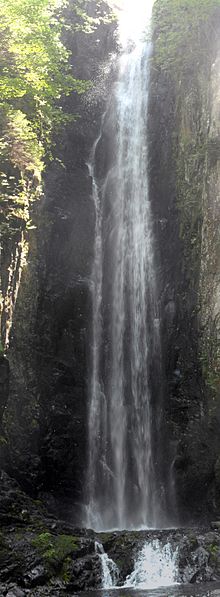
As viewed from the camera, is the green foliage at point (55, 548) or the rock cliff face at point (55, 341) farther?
the rock cliff face at point (55, 341)

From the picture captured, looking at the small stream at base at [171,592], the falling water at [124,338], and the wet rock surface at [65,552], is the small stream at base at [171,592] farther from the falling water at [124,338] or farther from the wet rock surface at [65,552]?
the falling water at [124,338]

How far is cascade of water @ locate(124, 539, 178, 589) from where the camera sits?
30.9 feet

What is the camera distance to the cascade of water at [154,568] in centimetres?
941

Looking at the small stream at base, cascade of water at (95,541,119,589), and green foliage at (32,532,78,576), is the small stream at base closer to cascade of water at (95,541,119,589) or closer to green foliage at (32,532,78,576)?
cascade of water at (95,541,119,589)

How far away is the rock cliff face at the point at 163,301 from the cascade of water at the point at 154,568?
3314mm

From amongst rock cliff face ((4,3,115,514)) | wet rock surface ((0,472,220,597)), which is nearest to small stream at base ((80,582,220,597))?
wet rock surface ((0,472,220,597))

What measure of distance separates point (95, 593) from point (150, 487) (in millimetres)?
4918

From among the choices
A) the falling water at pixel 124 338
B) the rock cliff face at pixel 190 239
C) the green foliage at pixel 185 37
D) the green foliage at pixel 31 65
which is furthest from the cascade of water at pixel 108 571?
the green foliage at pixel 185 37

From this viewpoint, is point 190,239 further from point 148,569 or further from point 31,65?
point 148,569

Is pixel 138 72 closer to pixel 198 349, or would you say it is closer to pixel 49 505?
pixel 198 349

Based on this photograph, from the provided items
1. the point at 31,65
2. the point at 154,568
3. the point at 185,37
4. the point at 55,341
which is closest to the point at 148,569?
the point at 154,568

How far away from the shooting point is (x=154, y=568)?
31.9 feet

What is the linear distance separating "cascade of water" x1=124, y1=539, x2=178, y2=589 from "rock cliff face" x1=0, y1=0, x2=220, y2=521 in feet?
10.9

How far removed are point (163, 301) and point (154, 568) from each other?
703cm
